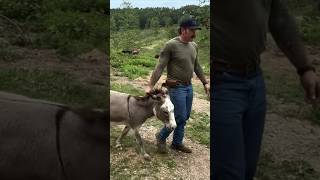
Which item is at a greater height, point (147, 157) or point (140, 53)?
point (140, 53)

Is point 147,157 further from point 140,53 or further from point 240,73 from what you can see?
point 240,73

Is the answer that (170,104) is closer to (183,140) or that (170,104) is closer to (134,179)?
(183,140)

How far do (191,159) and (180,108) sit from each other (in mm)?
204

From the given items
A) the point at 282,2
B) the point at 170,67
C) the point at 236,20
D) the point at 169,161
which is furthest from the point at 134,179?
the point at 282,2

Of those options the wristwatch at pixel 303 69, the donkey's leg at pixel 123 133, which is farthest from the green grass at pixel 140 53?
the wristwatch at pixel 303 69

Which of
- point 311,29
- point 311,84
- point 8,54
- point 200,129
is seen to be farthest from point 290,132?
point 8,54

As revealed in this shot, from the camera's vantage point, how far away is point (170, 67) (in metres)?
1.97

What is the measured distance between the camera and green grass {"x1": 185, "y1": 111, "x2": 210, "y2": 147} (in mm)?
1965

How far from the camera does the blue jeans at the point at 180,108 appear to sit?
1.97 metres

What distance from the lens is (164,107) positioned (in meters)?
2.04

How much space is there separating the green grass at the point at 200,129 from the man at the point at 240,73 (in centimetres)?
8

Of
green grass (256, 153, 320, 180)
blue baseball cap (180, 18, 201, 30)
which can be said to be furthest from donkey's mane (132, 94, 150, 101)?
green grass (256, 153, 320, 180)

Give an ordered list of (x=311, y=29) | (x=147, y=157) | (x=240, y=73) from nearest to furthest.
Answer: (x=240, y=73) < (x=147, y=157) < (x=311, y=29)

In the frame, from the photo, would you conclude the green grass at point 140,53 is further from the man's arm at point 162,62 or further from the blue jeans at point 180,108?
the blue jeans at point 180,108
